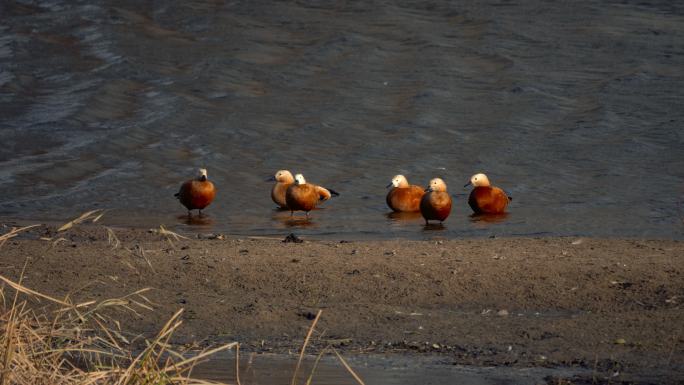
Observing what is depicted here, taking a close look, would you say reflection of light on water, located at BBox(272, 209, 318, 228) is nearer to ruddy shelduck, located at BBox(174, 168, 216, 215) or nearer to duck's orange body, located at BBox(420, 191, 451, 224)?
ruddy shelduck, located at BBox(174, 168, 216, 215)

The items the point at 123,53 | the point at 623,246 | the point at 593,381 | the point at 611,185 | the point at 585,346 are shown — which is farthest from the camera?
the point at 123,53

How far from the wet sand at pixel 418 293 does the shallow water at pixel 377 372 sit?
5.5 inches

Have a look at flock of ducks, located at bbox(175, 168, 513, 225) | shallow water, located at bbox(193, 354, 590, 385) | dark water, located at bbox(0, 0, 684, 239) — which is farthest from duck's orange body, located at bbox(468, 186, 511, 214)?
shallow water, located at bbox(193, 354, 590, 385)

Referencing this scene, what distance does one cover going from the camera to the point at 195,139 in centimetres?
1475

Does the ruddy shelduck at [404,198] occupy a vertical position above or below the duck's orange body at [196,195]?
above

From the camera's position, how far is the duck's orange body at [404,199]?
11.2m

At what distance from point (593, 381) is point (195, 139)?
10.1m

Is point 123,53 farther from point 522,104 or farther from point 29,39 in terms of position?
point 522,104

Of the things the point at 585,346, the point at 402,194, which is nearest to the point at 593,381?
the point at 585,346

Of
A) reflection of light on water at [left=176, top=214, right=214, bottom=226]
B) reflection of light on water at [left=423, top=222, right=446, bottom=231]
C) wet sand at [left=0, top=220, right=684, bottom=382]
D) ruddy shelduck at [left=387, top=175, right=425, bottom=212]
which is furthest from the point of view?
ruddy shelduck at [left=387, top=175, right=425, bottom=212]

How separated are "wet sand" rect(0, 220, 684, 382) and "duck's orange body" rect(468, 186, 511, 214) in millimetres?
1936

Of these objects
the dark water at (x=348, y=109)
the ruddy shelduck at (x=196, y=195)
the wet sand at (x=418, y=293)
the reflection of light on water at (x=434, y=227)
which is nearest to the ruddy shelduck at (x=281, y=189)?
the dark water at (x=348, y=109)

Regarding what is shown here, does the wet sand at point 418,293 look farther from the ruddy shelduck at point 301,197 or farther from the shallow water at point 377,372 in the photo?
the ruddy shelduck at point 301,197

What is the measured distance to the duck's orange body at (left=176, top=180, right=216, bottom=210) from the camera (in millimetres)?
11266
